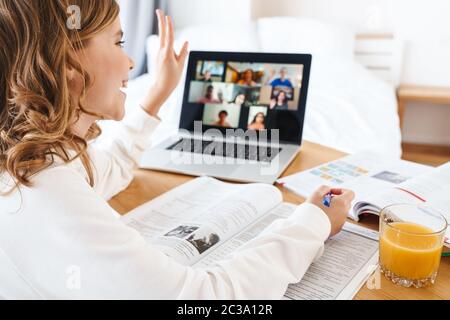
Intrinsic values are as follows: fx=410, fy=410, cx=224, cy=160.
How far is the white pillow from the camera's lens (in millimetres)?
2496

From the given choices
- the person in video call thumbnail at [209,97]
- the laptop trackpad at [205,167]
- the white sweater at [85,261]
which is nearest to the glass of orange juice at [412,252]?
the white sweater at [85,261]

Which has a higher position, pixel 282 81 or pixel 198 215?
pixel 282 81

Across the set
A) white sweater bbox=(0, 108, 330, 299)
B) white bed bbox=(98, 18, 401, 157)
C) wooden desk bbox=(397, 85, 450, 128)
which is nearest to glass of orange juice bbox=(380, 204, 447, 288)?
white sweater bbox=(0, 108, 330, 299)

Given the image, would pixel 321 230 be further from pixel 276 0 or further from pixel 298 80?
pixel 276 0

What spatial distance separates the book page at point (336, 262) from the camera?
1.73ft

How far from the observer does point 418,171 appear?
903mm

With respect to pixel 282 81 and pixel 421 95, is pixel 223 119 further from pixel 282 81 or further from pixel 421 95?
pixel 421 95

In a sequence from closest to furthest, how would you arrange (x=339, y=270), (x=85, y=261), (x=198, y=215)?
(x=85, y=261) → (x=339, y=270) → (x=198, y=215)

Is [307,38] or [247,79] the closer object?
[247,79]

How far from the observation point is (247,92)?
1088mm

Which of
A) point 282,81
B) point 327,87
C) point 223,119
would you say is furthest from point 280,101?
point 327,87

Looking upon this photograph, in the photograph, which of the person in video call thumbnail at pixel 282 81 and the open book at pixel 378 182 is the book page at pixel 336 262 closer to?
the open book at pixel 378 182

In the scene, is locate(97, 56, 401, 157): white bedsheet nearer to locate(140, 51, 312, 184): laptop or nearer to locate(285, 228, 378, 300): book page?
locate(140, 51, 312, 184): laptop

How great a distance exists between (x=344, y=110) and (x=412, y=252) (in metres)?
1.50
